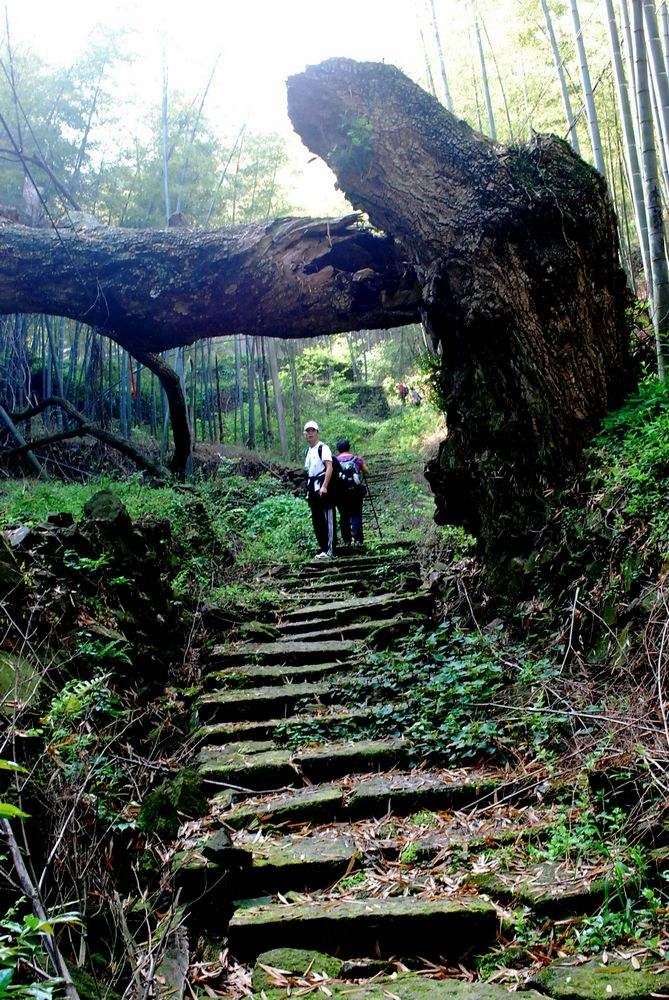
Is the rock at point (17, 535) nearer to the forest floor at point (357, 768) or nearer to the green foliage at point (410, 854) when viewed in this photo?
the forest floor at point (357, 768)

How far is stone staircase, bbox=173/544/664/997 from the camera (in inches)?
93.0

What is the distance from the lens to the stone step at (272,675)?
4.74 m

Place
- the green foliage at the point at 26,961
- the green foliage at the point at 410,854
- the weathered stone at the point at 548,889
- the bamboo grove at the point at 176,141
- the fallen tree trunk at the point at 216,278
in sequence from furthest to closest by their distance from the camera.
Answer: the bamboo grove at the point at 176,141 < the fallen tree trunk at the point at 216,278 < the green foliage at the point at 410,854 < the weathered stone at the point at 548,889 < the green foliage at the point at 26,961

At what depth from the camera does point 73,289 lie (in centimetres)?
572

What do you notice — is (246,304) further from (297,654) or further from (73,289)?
(297,654)

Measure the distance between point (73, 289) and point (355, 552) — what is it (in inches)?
165

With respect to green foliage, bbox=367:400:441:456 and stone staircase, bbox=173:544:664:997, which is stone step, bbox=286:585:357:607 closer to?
stone staircase, bbox=173:544:664:997

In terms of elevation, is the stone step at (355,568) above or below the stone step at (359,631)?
above

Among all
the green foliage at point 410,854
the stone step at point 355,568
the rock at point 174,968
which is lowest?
the rock at point 174,968

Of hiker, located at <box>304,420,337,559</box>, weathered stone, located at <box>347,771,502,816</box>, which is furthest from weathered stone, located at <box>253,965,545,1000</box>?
hiker, located at <box>304,420,337,559</box>

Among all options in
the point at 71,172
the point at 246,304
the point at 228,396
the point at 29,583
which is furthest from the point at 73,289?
the point at 228,396

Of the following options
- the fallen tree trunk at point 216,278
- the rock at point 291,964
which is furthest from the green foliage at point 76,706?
the fallen tree trunk at point 216,278

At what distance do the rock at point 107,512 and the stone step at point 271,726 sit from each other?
1534 mm

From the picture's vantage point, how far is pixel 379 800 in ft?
10.7
